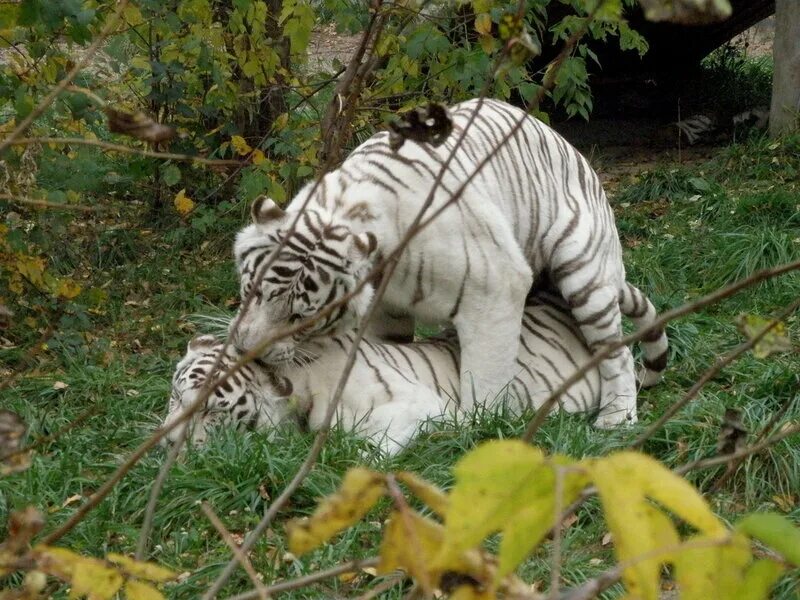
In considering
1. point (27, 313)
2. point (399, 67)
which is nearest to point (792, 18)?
point (399, 67)

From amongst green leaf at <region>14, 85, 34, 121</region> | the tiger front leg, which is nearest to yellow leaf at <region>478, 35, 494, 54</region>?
the tiger front leg

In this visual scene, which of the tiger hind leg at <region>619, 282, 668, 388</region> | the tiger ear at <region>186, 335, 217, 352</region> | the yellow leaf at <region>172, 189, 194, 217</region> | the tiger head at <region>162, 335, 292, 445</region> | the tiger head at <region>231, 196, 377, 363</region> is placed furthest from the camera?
the yellow leaf at <region>172, 189, 194, 217</region>

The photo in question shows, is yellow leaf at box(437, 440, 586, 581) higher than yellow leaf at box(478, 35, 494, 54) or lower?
lower

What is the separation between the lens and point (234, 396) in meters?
4.09

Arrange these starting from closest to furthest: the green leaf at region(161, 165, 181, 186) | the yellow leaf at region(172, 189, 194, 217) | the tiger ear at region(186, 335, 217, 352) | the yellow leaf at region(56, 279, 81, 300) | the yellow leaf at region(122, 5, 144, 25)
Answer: the tiger ear at region(186, 335, 217, 352) → the yellow leaf at region(122, 5, 144, 25) → the yellow leaf at region(56, 279, 81, 300) → the yellow leaf at region(172, 189, 194, 217) → the green leaf at region(161, 165, 181, 186)

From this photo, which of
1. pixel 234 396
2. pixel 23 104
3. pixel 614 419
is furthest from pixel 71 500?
pixel 614 419

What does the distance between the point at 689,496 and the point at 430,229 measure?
3.33 m

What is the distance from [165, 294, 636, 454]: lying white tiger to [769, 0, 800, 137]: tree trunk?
15.7 ft

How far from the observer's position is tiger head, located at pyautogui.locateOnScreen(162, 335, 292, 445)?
4074mm

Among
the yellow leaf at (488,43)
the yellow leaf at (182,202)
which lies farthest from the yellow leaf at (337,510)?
the yellow leaf at (182,202)

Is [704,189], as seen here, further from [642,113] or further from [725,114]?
[642,113]

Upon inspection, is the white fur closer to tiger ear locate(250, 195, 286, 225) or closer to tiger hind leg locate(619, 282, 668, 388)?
tiger hind leg locate(619, 282, 668, 388)

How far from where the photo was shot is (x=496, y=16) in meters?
4.86

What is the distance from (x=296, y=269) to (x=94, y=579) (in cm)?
273
